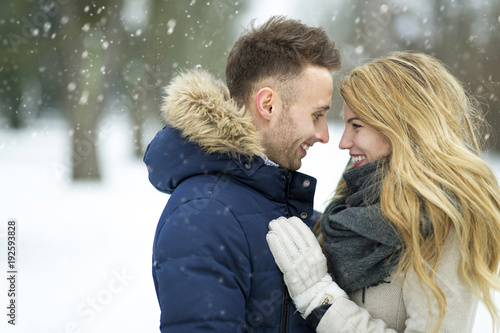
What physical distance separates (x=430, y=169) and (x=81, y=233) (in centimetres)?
612

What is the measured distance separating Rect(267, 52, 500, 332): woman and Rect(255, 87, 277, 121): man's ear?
1.19 feet

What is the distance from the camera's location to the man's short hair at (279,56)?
88.2 inches

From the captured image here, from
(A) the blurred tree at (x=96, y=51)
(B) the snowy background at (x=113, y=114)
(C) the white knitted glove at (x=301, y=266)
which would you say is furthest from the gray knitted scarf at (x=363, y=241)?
(A) the blurred tree at (x=96, y=51)

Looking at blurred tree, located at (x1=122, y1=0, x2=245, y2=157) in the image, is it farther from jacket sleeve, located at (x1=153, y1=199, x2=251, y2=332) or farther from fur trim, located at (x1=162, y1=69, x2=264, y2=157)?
jacket sleeve, located at (x1=153, y1=199, x2=251, y2=332)

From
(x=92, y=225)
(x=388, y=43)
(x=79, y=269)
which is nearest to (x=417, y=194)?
(x=79, y=269)

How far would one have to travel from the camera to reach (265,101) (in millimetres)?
2229

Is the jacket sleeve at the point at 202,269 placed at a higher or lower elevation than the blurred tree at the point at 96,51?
lower

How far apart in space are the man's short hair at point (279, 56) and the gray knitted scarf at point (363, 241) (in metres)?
0.52

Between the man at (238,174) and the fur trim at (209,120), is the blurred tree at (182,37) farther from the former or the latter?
the fur trim at (209,120)

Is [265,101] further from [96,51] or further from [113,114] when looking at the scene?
[113,114]

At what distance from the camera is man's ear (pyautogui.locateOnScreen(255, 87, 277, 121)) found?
7.30 feet

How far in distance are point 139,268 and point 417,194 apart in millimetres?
4529

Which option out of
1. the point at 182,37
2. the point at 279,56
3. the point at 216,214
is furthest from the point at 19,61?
the point at 216,214

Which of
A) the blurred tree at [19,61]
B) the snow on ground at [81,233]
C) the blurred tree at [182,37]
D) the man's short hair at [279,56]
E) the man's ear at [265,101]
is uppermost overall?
the blurred tree at [182,37]
